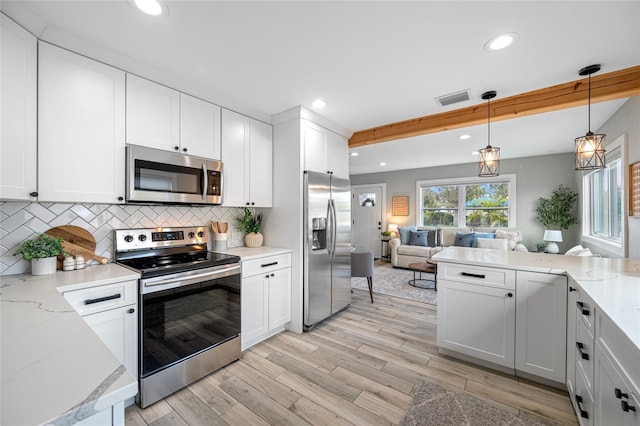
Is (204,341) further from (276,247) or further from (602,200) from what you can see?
(602,200)

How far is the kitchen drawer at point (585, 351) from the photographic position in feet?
4.60

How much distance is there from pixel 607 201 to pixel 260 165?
499 centimetres

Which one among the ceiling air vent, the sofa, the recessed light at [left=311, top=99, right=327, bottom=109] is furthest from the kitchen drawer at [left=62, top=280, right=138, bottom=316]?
the sofa

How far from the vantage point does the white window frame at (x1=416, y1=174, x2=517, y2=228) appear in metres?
5.79

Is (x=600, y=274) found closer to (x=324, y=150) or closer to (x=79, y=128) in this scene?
(x=324, y=150)

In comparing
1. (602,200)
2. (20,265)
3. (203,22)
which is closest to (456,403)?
(203,22)

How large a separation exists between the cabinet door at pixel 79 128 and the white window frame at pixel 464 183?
6.09 m

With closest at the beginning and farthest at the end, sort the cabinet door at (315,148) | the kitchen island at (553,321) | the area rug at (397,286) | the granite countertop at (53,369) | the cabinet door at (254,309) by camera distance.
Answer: the granite countertop at (53,369), the kitchen island at (553,321), the cabinet door at (254,309), the cabinet door at (315,148), the area rug at (397,286)

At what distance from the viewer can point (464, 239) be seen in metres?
5.64

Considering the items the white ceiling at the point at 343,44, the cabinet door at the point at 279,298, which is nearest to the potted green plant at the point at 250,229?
the cabinet door at the point at 279,298

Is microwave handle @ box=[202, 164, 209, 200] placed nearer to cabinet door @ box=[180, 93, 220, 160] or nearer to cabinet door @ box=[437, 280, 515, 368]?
cabinet door @ box=[180, 93, 220, 160]

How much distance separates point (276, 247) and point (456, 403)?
7.02 ft

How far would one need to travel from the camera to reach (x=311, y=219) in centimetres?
296

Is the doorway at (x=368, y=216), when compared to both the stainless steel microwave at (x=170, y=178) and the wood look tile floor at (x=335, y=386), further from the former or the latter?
the stainless steel microwave at (x=170, y=178)
